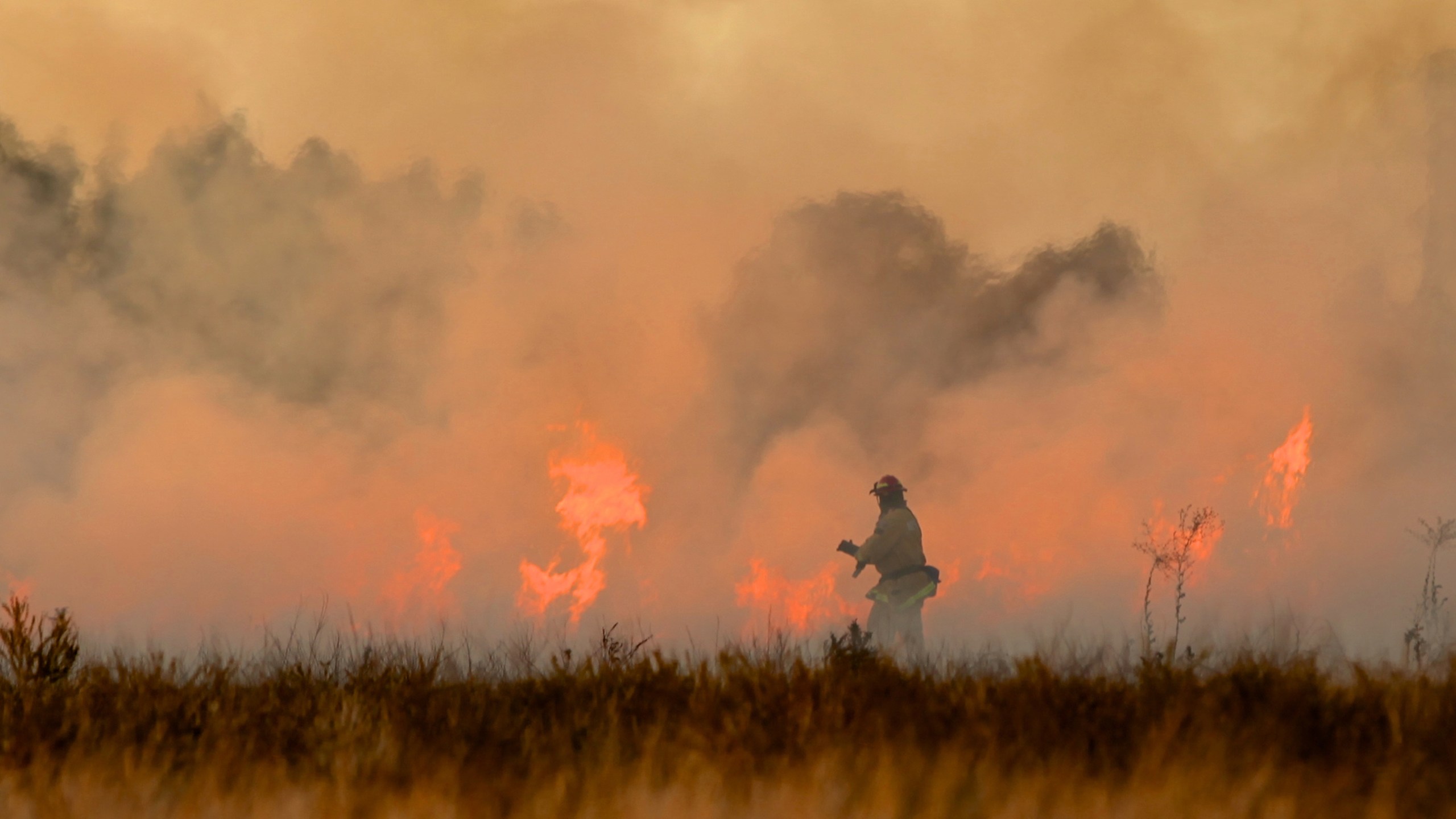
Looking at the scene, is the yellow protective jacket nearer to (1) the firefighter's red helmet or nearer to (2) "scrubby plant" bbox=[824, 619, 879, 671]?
(1) the firefighter's red helmet

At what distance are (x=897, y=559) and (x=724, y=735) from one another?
478 inches

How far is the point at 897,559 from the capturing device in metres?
Result: 18.8

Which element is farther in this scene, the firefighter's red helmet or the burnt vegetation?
the firefighter's red helmet

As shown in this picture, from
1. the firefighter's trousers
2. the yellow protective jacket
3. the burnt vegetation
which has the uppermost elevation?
the yellow protective jacket

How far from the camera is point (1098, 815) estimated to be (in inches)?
210

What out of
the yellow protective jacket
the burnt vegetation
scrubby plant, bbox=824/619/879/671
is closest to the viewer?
the burnt vegetation

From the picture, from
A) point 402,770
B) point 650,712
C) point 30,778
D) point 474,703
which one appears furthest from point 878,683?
point 30,778

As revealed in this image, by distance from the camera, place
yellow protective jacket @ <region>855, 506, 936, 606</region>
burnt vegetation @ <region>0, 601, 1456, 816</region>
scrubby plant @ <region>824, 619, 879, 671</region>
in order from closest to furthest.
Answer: burnt vegetation @ <region>0, 601, 1456, 816</region>, scrubby plant @ <region>824, 619, 879, 671</region>, yellow protective jacket @ <region>855, 506, 936, 606</region>

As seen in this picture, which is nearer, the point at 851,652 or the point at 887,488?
the point at 851,652

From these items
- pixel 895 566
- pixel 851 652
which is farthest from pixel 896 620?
pixel 851 652

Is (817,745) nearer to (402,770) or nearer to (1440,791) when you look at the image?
(402,770)

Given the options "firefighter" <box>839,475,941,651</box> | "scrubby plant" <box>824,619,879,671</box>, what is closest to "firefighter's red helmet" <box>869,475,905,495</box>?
"firefighter" <box>839,475,941,651</box>

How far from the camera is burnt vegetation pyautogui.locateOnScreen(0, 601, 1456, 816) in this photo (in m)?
5.82

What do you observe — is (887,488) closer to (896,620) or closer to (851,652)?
(896,620)
